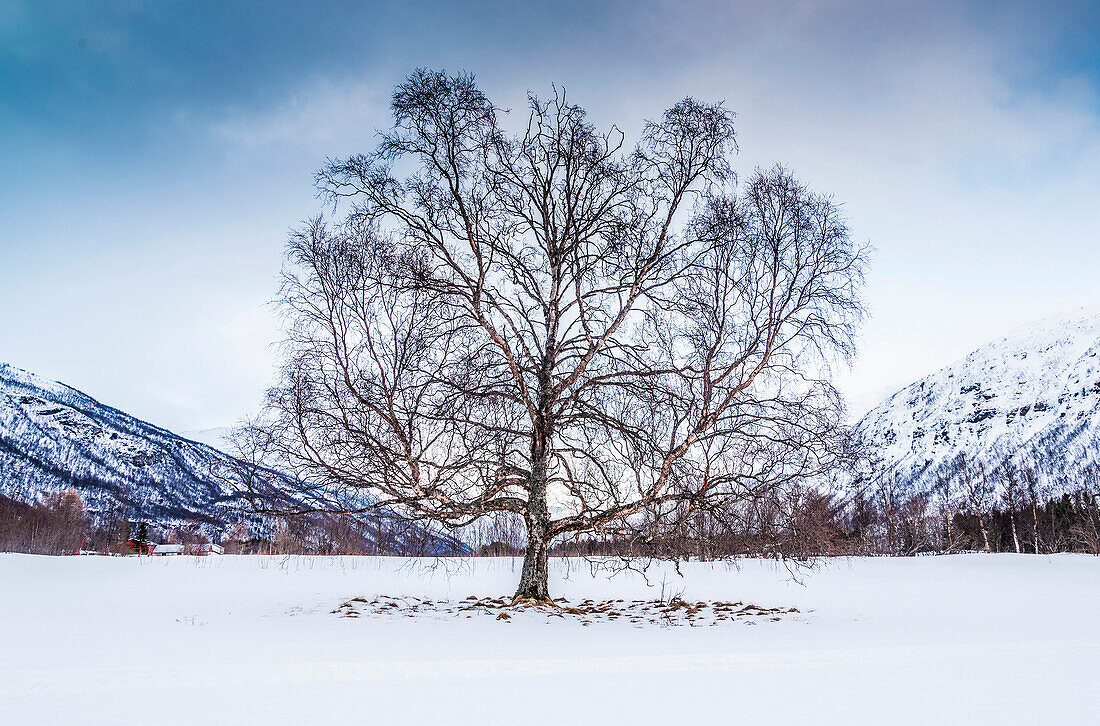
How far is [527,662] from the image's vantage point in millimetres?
6562

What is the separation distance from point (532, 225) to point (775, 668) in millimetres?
9514

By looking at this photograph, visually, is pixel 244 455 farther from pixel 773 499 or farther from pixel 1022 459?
pixel 1022 459

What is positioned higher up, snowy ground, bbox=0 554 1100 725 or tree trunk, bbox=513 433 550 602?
tree trunk, bbox=513 433 550 602

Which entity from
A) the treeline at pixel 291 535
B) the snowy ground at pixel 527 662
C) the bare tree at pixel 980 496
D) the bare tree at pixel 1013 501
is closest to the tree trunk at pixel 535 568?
the snowy ground at pixel 527 662

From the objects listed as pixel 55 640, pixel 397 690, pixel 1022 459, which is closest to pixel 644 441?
pixel 397 690

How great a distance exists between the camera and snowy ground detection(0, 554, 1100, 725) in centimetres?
475

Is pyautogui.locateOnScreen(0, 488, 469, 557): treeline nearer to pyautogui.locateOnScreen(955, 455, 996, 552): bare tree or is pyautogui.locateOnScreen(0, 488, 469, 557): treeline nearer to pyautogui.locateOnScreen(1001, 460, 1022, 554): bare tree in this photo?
pyautogui.locateOnScreen(955, 455, 996, 552): bare tree

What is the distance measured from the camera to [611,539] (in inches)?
481

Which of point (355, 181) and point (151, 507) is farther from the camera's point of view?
point (151, 507)

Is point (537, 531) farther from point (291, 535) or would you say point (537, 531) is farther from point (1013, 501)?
point (1013, 501)

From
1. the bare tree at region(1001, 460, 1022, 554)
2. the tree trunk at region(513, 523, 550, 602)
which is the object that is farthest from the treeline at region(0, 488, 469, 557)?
the bare tree at region(1001, 460, 1022, 554)

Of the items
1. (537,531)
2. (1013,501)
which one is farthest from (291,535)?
(1013,501)

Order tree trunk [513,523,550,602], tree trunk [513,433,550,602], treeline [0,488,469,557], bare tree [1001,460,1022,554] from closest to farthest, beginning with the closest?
treeline [0,488,469,557] < tree trunk [513,433,550,602] < tree trunk [513,523,550,602] < bare tree [1001,460,1022,554]

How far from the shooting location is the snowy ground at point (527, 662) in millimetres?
4754
